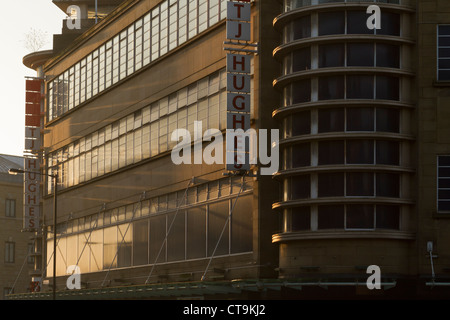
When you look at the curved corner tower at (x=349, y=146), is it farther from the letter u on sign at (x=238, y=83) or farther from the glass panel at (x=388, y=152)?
the letter u on sign at (x=238, y=83)

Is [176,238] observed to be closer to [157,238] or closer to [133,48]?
[157,238]

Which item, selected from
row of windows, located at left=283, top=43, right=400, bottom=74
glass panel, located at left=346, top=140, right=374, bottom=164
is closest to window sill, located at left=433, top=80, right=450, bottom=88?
row of windows, located at left=283, top=43, right=400, bottom=74

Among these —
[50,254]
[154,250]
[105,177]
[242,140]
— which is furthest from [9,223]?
[242,140]

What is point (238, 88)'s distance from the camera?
149 feet

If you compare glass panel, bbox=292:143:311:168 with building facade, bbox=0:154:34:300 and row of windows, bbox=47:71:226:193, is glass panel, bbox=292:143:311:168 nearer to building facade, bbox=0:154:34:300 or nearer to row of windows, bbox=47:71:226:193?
row of windows, bbox=47:71:226:193

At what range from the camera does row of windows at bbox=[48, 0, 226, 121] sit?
53.1 meters

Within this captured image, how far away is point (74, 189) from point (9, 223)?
43.5 metres

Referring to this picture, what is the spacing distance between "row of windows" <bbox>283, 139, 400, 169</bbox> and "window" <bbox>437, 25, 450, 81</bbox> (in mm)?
3507

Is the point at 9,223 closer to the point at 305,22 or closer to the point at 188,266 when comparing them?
the point at 188,266

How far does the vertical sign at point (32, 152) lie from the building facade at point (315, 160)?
2376 centimetres

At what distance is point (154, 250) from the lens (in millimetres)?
56250

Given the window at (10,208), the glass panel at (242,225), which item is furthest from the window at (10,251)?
the glass panel at (242,225)

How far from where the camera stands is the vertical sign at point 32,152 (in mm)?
78438

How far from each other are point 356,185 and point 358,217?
1.34 meters
